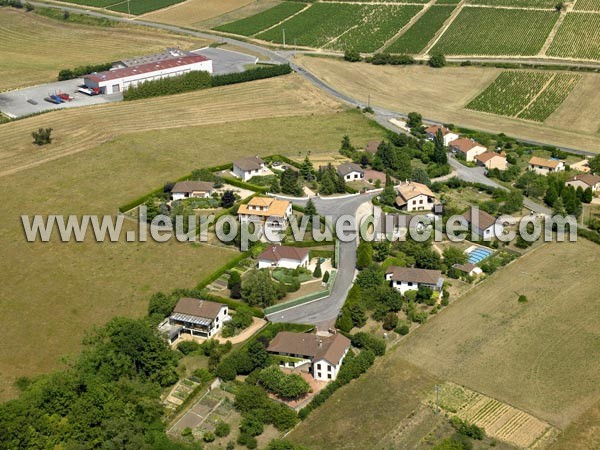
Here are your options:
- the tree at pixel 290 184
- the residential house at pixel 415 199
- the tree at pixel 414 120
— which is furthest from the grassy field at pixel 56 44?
the residential house at pixel 415 199

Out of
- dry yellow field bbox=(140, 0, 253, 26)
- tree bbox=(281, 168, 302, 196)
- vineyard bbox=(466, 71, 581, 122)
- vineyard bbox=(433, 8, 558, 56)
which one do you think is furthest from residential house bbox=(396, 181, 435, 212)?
dry yellow field bbox=(140, 0, 253, 26)

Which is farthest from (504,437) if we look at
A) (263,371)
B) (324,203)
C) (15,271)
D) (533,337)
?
(15,271)

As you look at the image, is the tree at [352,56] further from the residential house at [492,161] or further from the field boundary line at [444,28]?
the residential house at [492,161]

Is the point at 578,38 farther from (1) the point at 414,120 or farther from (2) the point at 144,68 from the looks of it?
(2) the point at 144,68

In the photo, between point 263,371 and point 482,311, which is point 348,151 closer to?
point 482,311

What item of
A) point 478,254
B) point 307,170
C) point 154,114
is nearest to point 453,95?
point 307,170
